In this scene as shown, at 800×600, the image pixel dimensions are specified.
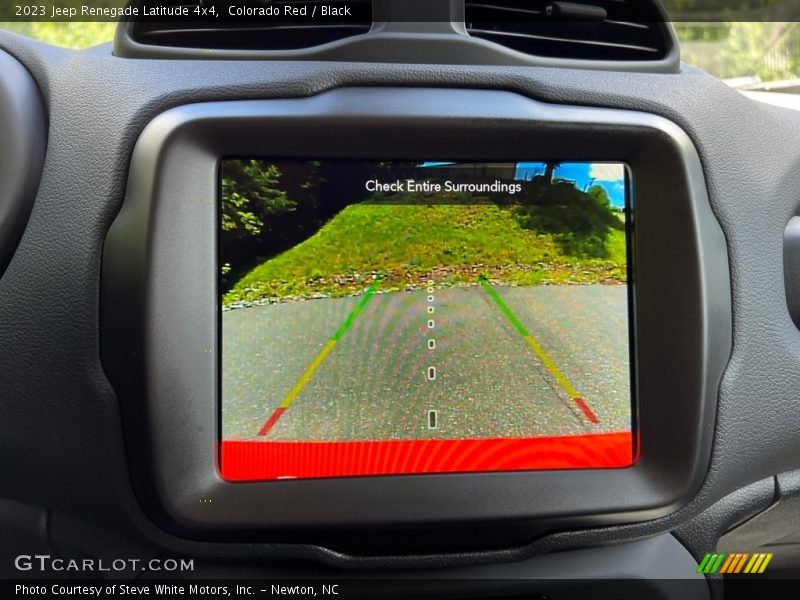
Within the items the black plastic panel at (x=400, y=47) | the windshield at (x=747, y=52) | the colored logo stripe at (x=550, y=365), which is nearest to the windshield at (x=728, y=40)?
the windshield at (x=747, y=52)

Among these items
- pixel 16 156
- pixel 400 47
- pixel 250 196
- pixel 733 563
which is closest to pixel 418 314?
pixel 250 196

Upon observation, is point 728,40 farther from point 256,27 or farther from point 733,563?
point 733,563

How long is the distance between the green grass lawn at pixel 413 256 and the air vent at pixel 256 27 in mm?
328

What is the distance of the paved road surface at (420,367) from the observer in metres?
1.19

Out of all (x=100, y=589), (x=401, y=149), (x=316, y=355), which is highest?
(x=401, y=149)

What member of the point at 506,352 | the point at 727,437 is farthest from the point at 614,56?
the point at 727,437

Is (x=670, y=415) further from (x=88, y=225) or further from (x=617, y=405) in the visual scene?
(x=88, y=225)

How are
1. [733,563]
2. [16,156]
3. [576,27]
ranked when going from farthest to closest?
1. [733,563]
2. [576,27]
3. [16,156]

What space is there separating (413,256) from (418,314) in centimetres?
10

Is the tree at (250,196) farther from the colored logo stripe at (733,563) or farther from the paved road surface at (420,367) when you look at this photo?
the colored logo stripe at (733,563)

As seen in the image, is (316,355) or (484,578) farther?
(484,578)

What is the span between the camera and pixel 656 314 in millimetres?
1255

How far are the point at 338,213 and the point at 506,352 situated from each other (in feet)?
1.21

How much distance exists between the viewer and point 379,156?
1198 millimetres
